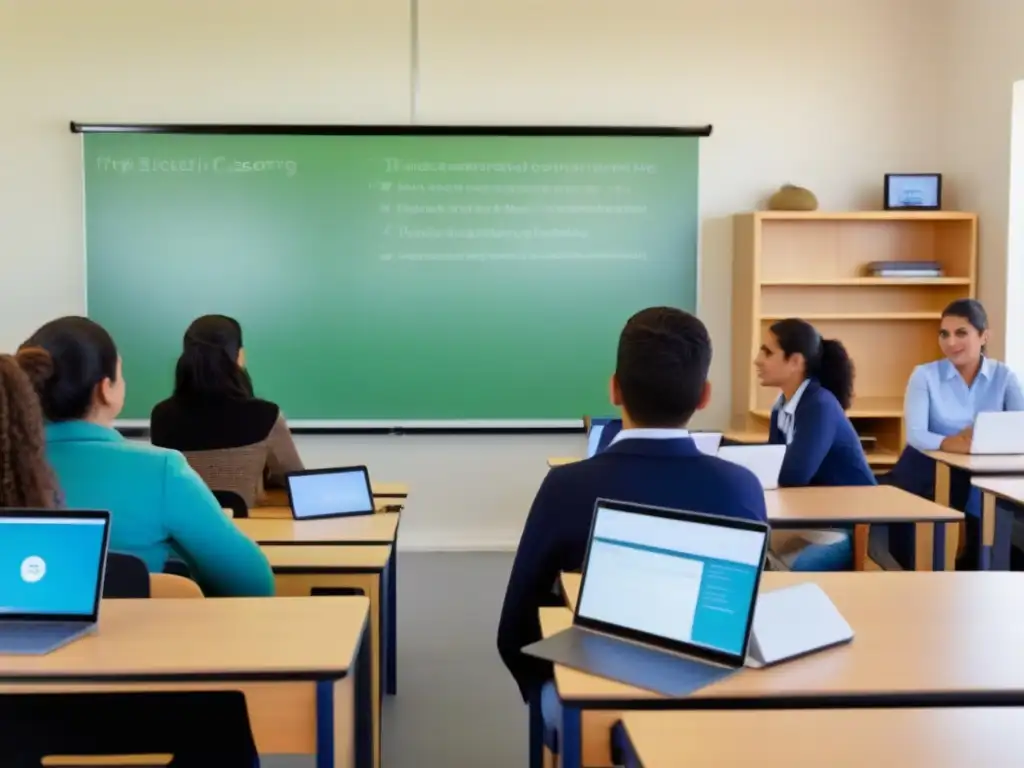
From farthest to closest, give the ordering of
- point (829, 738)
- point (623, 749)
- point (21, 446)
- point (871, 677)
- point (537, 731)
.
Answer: point (537, 731) → point (21, 446) → point (871, 677) → point (623, 749) → point (829, 738)

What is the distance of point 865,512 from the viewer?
3250 millimetres

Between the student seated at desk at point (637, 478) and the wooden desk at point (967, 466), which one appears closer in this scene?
the student seated at desk at point (637, 478)

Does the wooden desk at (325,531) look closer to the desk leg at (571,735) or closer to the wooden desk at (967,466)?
the desk leg at (571,735)

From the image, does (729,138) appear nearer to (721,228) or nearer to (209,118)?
(721,228)

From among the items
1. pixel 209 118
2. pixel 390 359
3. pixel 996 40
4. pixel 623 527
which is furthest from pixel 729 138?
pixel 623 527

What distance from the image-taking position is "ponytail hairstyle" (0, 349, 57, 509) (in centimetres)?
194

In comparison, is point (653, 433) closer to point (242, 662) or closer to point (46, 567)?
point (242, 662)

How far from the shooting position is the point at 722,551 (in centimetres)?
170

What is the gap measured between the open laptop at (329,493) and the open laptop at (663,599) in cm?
151

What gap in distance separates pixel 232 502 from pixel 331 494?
31 centimetres

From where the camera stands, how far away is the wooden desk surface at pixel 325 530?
2908mm

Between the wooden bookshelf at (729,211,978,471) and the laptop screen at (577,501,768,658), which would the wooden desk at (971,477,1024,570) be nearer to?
the wooden bookshelf at (729,211,978,471)

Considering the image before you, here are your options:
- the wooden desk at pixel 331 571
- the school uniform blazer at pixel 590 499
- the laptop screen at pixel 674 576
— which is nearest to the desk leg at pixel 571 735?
the laptop screen at pixel 674 576

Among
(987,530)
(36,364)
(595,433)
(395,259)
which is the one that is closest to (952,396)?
(987,530)
